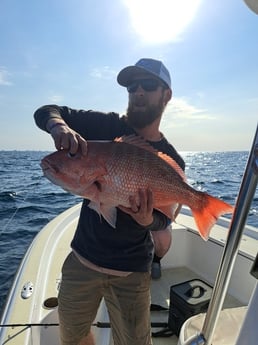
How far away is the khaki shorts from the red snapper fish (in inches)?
19.6

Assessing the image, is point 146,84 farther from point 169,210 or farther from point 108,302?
point 108,302

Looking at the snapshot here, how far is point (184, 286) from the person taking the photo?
3.06 metres

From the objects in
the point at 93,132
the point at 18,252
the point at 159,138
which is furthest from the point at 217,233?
the point at 18,252

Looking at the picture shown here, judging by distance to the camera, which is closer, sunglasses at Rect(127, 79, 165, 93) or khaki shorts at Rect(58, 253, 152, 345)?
khaki shorts at Rect(58, 253, 152, 345)

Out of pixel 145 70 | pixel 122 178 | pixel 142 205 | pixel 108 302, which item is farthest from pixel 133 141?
pixel 108 302

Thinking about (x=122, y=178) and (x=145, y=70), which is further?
(x=145, y=70)

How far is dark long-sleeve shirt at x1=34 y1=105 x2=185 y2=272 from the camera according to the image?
1.94 m

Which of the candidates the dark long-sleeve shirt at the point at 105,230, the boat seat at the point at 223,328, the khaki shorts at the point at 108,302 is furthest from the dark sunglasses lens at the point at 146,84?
the boat seat at the point at 223,328

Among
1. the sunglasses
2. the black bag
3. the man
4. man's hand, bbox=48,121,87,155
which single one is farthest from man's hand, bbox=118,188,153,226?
the black bag

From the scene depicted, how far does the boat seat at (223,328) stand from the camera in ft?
5.29

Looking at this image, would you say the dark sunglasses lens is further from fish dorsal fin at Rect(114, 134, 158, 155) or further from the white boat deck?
the white boat deck

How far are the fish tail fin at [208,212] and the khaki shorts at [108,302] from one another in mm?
526

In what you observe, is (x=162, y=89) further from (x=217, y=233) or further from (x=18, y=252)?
(x=18, y=252)

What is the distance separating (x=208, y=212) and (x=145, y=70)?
3.53ft
